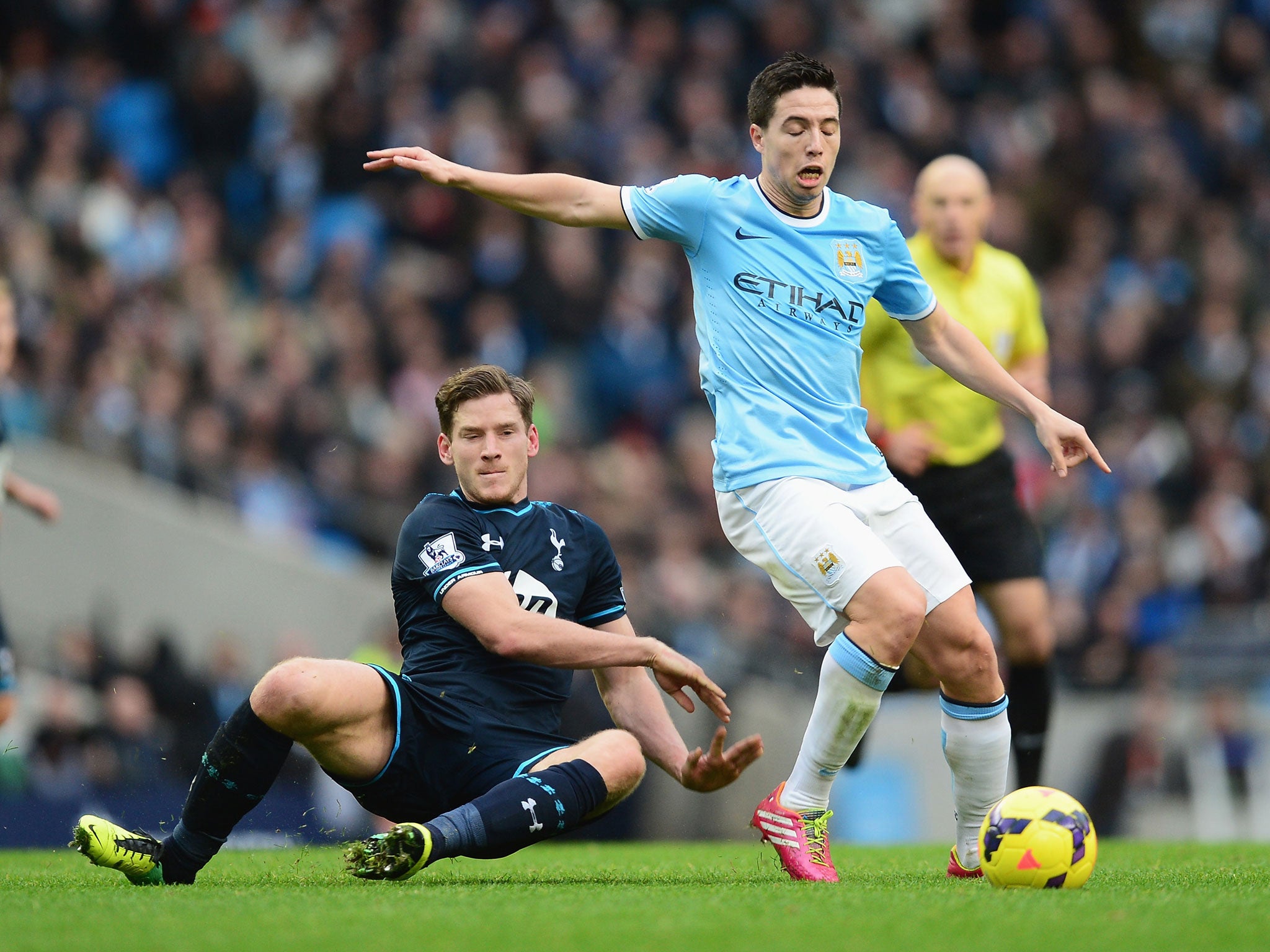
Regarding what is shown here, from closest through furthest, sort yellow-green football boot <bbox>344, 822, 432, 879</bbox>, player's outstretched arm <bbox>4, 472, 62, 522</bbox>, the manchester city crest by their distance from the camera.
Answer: yellow-green football boot <bbox>344, 822, 432, 879</bbox> → the manchester city crest → player's outstretched arm <bbox>4, 472, 62, 522</bbox>

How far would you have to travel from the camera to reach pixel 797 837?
4816 millimetres

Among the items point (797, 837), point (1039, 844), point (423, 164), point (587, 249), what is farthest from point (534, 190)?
point (587, 249)

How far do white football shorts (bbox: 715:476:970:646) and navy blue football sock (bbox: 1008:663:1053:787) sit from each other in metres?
1.69

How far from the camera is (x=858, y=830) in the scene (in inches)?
371

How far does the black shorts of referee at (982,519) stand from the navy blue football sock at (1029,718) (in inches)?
16.6

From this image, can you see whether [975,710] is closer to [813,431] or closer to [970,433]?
[813,431]

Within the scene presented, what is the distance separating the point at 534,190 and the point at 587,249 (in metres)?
8.57

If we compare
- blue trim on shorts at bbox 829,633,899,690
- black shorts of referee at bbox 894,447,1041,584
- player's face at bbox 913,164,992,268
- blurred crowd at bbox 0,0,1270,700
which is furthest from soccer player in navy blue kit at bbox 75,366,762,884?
blurred crowd at bbox 0,0,1270,700

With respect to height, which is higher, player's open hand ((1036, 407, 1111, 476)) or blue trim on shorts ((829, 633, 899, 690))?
player's open hand ((1036, 407, 1111, 476))

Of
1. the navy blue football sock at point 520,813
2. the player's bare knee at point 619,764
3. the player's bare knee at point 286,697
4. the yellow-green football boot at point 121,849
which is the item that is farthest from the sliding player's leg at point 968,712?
the yellow-green football boot at point 121,849

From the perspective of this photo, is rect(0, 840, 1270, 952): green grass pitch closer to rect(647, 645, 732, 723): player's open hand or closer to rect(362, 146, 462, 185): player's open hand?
A: rect(647, 645, 732, 723): player's open hand

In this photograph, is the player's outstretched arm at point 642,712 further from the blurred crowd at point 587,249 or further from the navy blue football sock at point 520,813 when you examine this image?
the blurred crowd at point 587,249

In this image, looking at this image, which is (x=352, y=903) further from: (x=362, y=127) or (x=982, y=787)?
(x=362, y=127)

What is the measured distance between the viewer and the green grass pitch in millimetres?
3406
